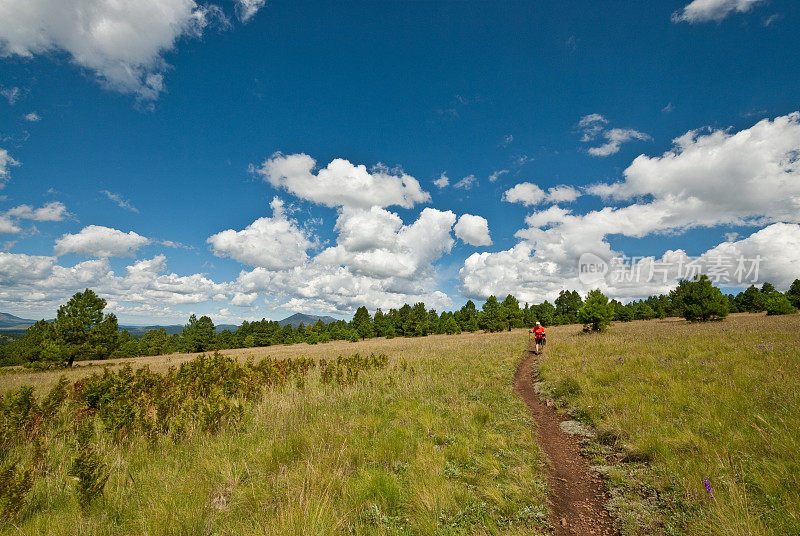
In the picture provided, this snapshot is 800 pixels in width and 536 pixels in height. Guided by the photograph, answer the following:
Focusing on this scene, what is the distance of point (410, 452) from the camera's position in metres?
5.18

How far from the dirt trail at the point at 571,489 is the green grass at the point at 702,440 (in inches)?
9.3

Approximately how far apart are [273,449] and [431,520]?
3115mm

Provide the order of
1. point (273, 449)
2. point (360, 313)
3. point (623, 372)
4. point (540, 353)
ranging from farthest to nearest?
point (360, 313) → point (540, 353) → point (623, 372) → point (273, 449)

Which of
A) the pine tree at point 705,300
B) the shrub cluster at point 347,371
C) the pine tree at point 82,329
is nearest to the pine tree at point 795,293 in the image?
the pine tree at point 705,300

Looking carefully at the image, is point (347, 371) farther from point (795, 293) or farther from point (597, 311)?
point (795, 293)

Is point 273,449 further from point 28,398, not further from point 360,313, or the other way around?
point 360,313

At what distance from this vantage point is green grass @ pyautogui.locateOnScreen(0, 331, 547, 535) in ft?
A: 11.1

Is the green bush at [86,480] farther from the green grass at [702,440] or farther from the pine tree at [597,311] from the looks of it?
the pine tree at [597,311]

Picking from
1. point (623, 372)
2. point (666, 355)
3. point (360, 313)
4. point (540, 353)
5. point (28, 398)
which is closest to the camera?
point (28, 398)

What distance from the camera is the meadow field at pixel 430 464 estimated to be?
339 cm

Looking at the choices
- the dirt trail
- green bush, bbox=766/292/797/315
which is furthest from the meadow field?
green bush, bbox=766/292/797/315

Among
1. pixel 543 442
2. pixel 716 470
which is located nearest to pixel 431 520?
Result: pixel 543 442

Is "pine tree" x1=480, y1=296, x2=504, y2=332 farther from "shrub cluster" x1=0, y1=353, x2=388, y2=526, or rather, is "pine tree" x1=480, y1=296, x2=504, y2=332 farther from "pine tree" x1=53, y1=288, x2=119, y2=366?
"pine tree" x1=53, y1=288, x2=119, y2=366

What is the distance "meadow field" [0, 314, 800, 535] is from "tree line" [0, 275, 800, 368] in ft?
90.7
